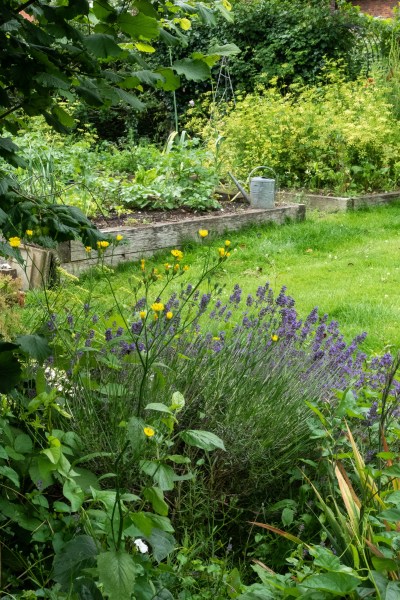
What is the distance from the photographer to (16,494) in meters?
2.63

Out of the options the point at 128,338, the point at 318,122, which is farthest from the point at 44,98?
the point at 318,122

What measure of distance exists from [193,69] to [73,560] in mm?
1355

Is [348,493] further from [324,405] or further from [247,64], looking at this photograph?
[247,64]

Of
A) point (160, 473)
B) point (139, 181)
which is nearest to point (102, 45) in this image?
point (160, 473)

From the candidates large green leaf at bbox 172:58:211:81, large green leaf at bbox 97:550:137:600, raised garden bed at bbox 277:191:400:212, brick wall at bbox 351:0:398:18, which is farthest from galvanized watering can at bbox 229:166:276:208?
brick wall at bbox 351:0:398:18

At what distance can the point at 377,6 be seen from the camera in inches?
1128

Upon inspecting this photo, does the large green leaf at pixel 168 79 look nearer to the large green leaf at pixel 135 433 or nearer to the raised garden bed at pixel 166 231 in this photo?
the large green leaf at pixel 135 433

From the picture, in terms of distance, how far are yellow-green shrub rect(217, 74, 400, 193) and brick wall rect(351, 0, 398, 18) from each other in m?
18.2

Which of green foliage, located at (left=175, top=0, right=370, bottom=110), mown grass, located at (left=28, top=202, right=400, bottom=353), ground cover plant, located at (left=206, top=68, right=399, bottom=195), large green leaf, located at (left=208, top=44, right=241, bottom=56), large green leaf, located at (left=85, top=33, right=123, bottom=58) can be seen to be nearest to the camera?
large green leaf, located at (left=85, top=33, right=123, bottom=58)

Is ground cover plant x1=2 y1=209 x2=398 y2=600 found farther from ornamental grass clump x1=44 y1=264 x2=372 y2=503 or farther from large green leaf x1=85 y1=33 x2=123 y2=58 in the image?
large green leaf x1=85 y1=33 x2=123 y2=58

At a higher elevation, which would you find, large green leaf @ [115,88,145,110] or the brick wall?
the brick wall

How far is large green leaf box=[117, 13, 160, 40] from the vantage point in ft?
6.72

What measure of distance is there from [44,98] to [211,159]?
8.37m

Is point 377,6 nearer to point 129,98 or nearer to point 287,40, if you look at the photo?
point 287,40
